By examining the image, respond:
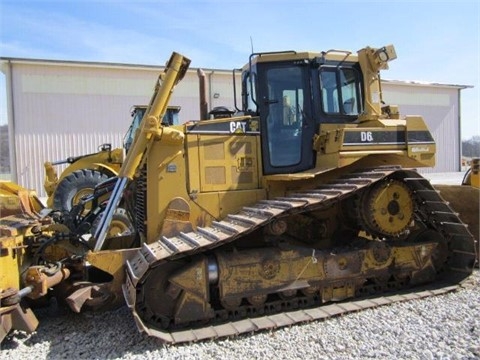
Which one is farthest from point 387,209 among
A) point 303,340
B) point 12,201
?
point 12,201

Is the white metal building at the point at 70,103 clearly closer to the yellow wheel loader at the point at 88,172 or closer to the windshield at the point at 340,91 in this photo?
the yellow wheel loader at the point at 88,172

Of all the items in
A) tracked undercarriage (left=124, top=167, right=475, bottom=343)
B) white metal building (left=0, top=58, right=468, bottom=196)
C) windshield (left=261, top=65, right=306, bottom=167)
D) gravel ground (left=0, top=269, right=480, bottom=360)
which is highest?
white metal building (left=0, top=58, right=468, bottom=196)

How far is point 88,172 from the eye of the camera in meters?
10.3

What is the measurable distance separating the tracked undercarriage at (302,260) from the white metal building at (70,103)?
15528 mm

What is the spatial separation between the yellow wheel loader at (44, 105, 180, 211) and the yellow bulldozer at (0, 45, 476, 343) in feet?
14.3

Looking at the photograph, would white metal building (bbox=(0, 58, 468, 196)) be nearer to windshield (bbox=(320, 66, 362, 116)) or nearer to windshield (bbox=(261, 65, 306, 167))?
windshield (bbox=(261, 65, 306, 167))

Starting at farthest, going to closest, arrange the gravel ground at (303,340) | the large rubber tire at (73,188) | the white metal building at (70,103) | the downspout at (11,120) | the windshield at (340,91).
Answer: the white metal building at (70,103)
the downspout at (11,120)
the large rubber tire at (73,188)
the windshield at (340,91)
the gravel ground at (303,340)

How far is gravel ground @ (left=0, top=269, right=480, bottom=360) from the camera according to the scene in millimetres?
3684

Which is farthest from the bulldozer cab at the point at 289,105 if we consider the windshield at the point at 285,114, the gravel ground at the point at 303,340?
the gravel ground at the point at 303,340

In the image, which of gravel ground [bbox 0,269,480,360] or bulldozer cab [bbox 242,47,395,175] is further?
bulldozer cab [bbox 242,47,395,175]

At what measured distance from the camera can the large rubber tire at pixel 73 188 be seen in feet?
32.7

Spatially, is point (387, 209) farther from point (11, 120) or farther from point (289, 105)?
point (11, 120)

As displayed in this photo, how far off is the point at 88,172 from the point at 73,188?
51cm

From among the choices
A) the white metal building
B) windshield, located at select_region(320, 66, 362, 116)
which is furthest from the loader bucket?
the white metal building
